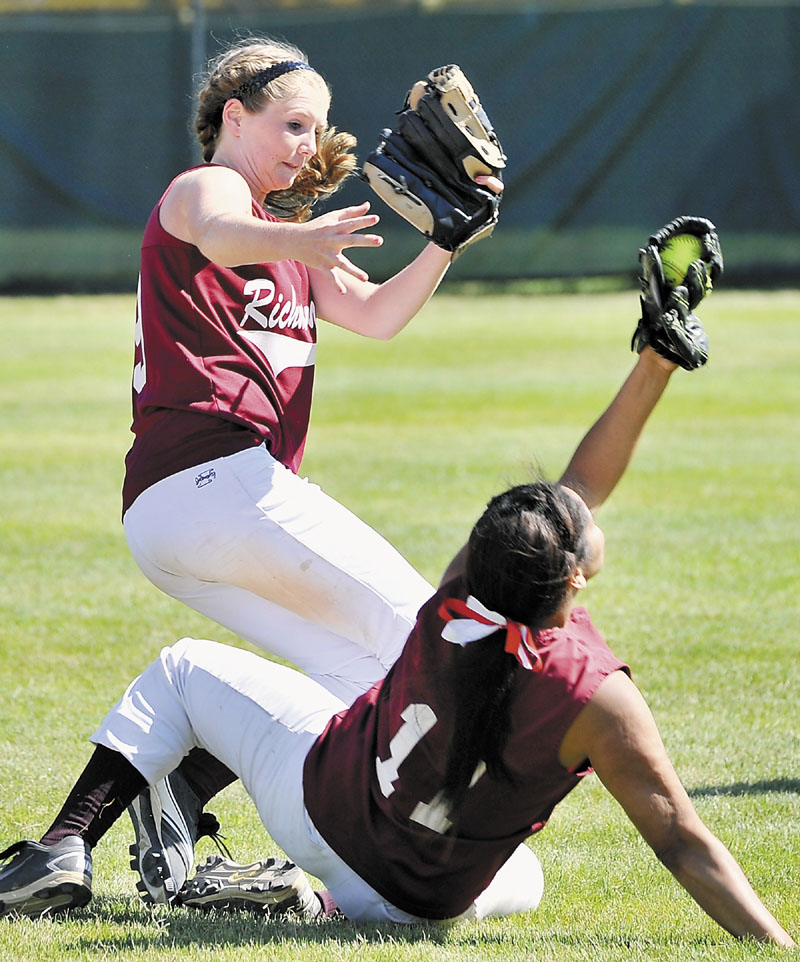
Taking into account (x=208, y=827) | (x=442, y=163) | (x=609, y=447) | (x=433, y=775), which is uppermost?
(x=442, y=163)

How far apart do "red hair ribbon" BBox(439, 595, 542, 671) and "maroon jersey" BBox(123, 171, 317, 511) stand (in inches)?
36.3

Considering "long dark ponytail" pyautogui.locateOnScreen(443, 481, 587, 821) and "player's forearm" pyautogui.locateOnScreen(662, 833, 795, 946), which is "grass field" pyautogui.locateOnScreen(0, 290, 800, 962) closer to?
"player's forearm" pyautogui.locateOnScreen(662, 833, 795, 946)

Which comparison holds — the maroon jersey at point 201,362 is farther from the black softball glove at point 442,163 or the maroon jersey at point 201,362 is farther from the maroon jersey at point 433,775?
the maroon jersey at point 433,775

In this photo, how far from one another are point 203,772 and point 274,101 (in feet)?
5.39

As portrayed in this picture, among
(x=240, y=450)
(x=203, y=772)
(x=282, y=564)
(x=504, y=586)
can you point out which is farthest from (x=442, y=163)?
(x=203, y=772)

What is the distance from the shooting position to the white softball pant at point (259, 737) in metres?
3.19

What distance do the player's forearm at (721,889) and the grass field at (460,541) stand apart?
48mm

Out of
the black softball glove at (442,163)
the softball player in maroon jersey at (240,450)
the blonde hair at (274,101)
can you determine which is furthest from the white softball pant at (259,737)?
the blonde hair at (274,101)

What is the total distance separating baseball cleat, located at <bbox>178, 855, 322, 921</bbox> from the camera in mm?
3332

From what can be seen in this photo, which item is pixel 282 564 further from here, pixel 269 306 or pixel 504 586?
pixel 504 586

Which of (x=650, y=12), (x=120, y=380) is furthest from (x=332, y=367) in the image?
(x=650, y=12)

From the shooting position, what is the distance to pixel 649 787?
2875 millimetres

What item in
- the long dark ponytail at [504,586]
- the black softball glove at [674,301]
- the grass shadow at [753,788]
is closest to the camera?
the long dark ponytail at [504,586]

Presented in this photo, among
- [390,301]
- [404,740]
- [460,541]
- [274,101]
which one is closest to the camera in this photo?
[404,740]
